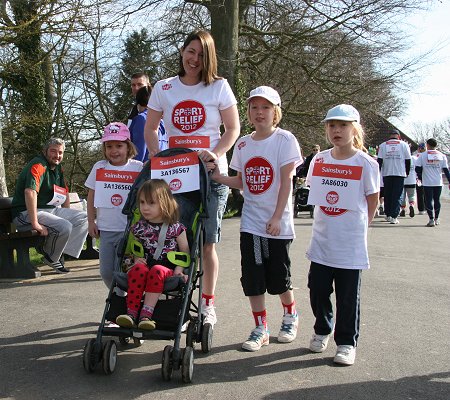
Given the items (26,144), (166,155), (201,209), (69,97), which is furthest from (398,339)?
(69,97)

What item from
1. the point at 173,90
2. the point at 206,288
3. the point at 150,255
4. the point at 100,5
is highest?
the point at 100,5

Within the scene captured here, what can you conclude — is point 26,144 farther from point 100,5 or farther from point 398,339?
point 398,339

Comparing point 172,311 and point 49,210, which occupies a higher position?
point 49,210

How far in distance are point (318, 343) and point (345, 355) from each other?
32 cm

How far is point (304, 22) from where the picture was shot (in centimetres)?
1753

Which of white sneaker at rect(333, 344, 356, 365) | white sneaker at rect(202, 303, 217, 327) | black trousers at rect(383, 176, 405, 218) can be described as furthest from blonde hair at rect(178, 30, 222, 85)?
black trousers at rect(383, 176, 405, 218)

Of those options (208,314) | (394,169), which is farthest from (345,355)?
(394,169)

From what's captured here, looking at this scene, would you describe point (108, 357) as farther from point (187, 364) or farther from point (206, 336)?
point (206, 336)

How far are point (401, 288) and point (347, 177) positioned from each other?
3.03 m

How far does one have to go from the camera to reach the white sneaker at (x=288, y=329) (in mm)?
4727

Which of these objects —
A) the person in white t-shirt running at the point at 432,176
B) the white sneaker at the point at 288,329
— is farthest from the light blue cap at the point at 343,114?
the person in white t-shirt running at the point at 432,176

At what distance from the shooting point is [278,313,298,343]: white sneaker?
473cm

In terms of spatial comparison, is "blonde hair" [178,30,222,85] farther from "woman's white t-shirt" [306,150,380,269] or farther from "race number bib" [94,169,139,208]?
"woman's white t-shirt" [306,150,380,269]

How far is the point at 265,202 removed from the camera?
4598 millimetres
